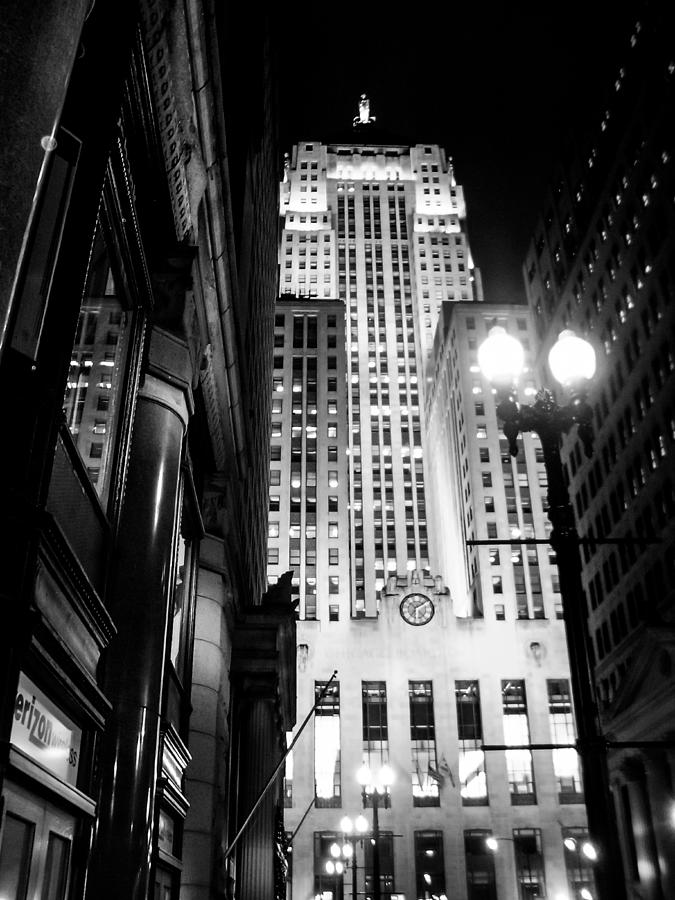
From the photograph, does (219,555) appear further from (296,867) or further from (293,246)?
(293,246)

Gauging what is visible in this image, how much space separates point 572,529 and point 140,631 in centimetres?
497

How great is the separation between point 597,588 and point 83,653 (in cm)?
7341

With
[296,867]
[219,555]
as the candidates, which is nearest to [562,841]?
[296,867]

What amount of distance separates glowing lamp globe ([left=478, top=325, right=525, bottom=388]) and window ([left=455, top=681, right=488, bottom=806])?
8017 centimetres

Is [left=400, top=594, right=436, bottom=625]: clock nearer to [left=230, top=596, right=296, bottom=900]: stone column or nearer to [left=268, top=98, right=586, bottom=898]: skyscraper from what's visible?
[left=268, top=98, right=586, bottom=898]: skyscraper

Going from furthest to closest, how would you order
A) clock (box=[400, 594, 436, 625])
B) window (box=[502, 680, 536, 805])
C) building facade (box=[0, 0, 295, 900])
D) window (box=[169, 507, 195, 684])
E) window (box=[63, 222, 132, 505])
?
clock (box=[400, 594, 436, 625]) < window (box=[502, 680, 536, 805]) < window (box=[169, 507, 195, 684]) < window (box=[63, 222, 132, 505]) < building facade (box=[0, 0, 295, 900])

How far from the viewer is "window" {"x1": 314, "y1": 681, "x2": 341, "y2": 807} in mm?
85375

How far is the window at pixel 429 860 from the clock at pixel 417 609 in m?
22.2

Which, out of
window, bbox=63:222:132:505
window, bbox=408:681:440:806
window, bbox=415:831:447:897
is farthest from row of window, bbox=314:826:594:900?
window, bbox=63:222:132:505

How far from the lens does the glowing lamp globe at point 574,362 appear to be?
10164 mm

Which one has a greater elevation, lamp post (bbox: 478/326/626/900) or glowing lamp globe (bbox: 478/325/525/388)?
glowing lamp globe (bbox: 478/325/525/388)

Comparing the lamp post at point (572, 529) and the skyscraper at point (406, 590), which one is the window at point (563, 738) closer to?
the skyscraper at point (406, 590)

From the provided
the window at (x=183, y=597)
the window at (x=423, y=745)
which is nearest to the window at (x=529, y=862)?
the window at (x=423, y=745)

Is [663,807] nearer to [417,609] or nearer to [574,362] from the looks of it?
[417,609]
